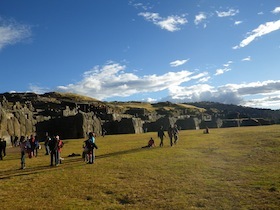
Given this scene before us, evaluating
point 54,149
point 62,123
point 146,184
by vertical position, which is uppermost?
point 62,123

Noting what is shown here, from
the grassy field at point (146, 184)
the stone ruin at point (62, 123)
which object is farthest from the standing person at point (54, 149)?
the stone ruin at point (62, 123)

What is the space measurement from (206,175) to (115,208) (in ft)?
26.5

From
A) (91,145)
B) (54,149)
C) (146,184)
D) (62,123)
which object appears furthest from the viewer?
(62,123)

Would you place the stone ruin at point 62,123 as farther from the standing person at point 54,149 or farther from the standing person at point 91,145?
the standing person at point 91,145

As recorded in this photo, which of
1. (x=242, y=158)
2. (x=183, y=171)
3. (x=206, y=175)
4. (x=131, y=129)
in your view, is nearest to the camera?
(x=206, y=175)

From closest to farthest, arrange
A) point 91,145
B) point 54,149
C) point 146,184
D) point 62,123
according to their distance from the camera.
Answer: point 146,184
point 54,149
point 91,145
point 62,123

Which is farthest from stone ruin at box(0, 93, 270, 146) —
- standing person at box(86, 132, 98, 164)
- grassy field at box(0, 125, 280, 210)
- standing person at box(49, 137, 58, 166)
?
grassy field at box(0, 125, 280, 210)

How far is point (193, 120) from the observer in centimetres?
9525

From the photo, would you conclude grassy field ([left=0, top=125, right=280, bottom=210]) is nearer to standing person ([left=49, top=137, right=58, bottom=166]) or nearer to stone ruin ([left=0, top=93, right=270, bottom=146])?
standing person ([left=49, top=137, right=58, bottom=166])

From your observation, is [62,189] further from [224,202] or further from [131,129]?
[131,129]

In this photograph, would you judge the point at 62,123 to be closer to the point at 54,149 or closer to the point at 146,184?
the point at 54,149

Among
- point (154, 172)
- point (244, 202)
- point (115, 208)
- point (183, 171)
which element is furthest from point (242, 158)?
point (115, 208)

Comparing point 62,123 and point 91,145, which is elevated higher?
point 62,123

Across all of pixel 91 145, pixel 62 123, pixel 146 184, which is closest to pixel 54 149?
pixel 91 145
